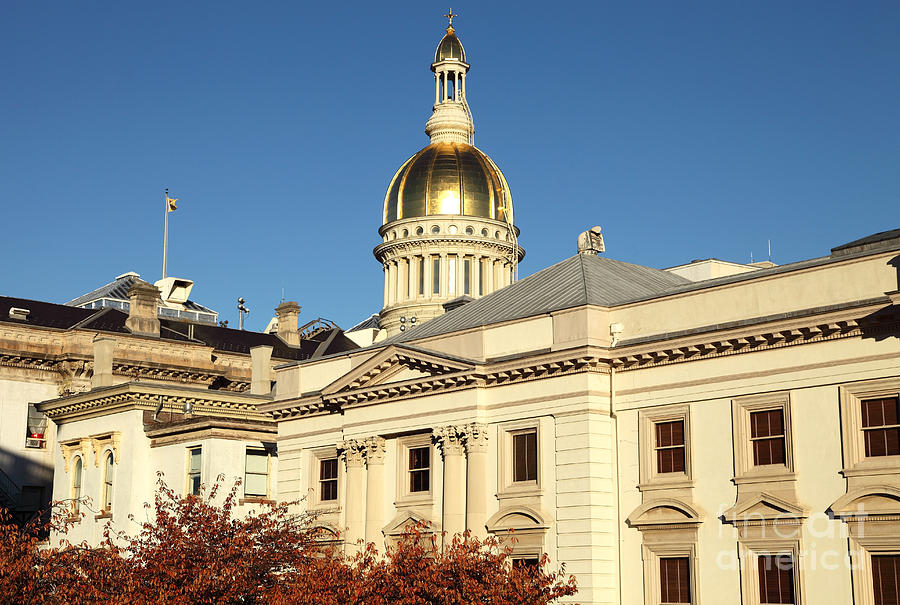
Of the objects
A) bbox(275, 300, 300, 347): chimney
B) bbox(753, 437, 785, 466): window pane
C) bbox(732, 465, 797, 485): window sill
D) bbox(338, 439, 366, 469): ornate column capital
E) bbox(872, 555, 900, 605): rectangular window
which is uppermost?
bbox(275, 300, 300, 347): chimney

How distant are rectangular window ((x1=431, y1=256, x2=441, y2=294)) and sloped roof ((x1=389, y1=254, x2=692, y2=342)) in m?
47.5

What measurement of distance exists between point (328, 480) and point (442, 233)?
50.9 m

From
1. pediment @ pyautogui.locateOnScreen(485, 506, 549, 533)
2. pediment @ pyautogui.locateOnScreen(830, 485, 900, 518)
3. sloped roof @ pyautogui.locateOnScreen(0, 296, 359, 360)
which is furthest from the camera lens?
sloped roof @ pyautogui.locateOnScreen(0, 296, 359, 360)

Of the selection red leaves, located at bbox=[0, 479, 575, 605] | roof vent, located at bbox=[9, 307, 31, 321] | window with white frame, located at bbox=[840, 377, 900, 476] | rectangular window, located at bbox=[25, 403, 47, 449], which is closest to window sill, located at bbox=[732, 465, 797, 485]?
window with white frame, located at bbox=[840, 377, 900, 476]

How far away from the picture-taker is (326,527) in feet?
151

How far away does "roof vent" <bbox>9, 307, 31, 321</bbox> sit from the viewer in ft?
221

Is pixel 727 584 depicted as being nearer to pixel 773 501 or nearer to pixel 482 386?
pixel 773 501

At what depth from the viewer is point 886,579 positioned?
3219 cm

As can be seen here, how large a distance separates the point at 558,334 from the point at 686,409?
195 inches

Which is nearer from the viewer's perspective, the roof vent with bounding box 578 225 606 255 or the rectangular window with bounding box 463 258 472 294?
the roof vent with bounding box 578 225 606 255

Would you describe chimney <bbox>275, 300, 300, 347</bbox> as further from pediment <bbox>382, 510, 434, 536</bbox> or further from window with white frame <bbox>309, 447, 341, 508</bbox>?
pediment <bbox>382, 510, 434, 536</bbox>

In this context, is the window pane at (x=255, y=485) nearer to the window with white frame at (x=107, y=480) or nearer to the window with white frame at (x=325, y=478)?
the window with white frame at (x=325, y=478)

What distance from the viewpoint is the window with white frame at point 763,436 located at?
3462 centimetres

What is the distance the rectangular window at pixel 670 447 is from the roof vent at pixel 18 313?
40.7 metres
